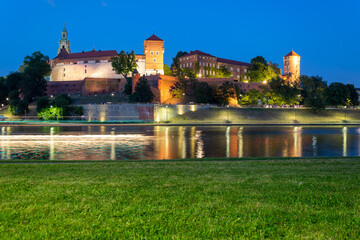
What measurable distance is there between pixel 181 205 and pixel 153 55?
8844 cm

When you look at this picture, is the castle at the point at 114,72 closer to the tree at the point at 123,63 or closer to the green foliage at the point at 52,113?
the tree at the point at 123,63

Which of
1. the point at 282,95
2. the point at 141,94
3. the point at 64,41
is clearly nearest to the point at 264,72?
the point at 282,95

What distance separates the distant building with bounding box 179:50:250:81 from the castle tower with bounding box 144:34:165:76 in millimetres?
16389

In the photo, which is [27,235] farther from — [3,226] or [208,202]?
[208,202]

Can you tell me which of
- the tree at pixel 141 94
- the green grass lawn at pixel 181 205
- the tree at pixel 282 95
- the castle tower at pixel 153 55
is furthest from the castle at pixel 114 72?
the green grass lawn at pixel 181 205

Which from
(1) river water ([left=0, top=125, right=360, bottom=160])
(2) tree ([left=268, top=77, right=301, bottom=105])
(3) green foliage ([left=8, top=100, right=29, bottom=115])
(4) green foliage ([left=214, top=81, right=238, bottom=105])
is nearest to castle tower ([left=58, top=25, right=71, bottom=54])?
(3) green foliage ([left=8, top=100, right=29, bottom=115])

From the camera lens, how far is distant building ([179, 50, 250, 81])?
103625 millimetres

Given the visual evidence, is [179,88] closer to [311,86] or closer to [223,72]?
[223,72]

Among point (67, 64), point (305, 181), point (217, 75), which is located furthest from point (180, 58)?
point (305, 181)

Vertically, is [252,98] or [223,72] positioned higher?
[223,72]

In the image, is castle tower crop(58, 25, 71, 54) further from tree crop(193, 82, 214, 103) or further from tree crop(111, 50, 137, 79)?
tree crop(193, 82, 214, 103)

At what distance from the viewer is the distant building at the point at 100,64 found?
90.6m

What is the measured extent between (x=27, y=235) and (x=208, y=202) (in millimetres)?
2909

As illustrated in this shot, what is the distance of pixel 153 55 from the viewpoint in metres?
90.6
